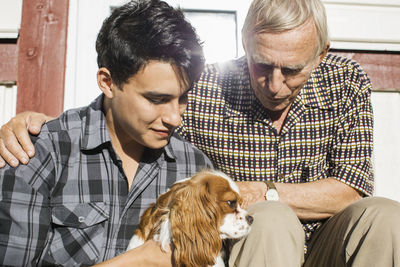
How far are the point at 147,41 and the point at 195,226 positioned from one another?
3.12ft

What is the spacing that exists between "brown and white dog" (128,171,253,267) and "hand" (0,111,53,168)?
658mm

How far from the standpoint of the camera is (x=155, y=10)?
2012 mm

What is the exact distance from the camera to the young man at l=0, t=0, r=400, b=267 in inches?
91.0

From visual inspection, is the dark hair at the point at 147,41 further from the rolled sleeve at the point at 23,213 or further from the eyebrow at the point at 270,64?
the rolled sleeve at the point at 23,213

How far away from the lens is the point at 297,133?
2.51 m

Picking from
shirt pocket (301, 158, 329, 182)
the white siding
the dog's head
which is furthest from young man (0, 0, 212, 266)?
the white siding

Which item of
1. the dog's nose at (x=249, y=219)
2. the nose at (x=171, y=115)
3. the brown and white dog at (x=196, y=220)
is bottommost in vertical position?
the brown and white dog at (x=196, y=220)

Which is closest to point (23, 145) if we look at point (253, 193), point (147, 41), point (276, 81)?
point (147, 41)

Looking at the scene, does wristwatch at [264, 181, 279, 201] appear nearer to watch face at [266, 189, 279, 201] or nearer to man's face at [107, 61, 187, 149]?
watch face at [266, 189, 279, 201]

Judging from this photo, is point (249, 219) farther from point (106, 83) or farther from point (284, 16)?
point (284, 16)

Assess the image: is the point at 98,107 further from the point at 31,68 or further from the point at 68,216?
the point at 31,68

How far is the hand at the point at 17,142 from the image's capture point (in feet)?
5.85

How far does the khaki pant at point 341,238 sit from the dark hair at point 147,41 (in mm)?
801

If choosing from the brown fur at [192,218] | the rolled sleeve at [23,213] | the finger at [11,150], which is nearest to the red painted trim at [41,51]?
the finger at [11,150]
